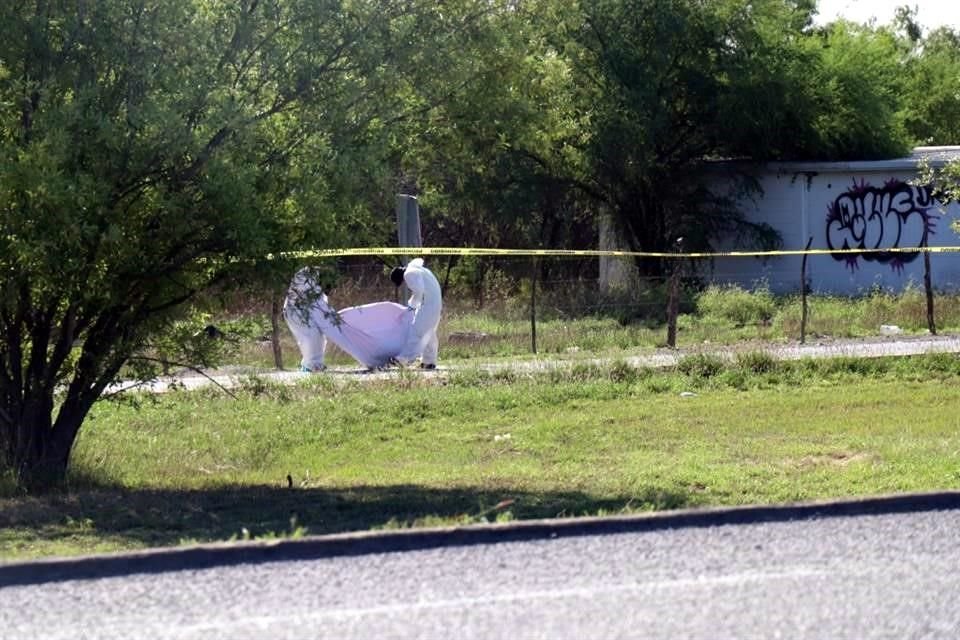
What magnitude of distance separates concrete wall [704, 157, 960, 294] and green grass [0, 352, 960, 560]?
12738 mm

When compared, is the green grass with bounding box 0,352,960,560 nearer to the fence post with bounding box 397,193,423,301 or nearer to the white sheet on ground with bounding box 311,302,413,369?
the white sheet on ground with bounding box 311,302,413,369

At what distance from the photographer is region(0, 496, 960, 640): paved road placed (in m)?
6.20

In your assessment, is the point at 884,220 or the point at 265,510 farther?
the point at 884,220

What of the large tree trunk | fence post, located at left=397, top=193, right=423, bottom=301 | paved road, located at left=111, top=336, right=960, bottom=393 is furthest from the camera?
fence post, located at left=397, top=193, right=423, bottom=301

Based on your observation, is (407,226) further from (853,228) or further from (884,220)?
(884,220)

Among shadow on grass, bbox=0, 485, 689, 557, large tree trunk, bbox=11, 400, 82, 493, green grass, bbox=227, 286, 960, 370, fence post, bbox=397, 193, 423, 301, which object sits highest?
fence post, bbox=397, 193, 423, 301

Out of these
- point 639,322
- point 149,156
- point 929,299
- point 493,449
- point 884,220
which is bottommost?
point 493,449

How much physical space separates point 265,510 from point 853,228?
23563 mm

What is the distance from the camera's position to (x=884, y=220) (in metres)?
31.3

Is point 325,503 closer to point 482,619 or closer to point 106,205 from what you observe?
point 106,205

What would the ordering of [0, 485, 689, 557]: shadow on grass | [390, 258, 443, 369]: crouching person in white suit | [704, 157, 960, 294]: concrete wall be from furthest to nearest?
[704, 157, 960, 294]: concrete wall < [390, 258, 443, 369]: crouching person in white suit < [0, 485, 689, 557]: shadow on grass

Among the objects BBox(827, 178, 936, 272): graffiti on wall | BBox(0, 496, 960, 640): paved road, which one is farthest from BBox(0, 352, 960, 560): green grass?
BBox(827, 178, 936, 272): graffiti on wall

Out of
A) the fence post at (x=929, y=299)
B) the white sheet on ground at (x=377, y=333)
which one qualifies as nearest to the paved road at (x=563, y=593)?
the white sheet on ground at (x=377, y=333)

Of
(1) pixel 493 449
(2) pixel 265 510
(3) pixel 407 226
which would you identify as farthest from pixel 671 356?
(2) pixel 265 510
